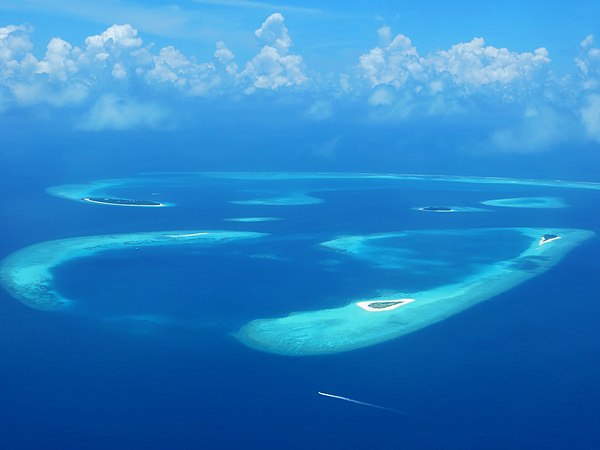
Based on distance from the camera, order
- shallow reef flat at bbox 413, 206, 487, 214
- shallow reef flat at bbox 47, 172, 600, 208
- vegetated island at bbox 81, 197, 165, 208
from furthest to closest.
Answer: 1. shallow reef flat at bbox 47, 172, 600, 208
2. vegetated island at bbox 81, 197, 165, 208
3. shallow reef flat at bbox 413, 206, 487, 214

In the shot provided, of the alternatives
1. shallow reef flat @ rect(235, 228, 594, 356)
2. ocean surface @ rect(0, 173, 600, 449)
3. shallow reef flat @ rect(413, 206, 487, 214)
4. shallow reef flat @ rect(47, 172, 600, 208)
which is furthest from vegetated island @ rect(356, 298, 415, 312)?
shallow reef flat @ rect(47, 172, 600, 208)

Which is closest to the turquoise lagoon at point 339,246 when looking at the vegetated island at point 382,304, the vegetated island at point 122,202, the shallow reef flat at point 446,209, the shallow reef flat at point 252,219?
the shallow reef flat at point 252,219

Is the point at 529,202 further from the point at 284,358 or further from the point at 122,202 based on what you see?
the point at 284,358

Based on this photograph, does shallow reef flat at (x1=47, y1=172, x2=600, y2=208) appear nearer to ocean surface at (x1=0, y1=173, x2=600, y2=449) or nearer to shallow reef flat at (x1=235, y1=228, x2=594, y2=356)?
ocean surface at (x1=0, y1=173, x2=600, y2=449)

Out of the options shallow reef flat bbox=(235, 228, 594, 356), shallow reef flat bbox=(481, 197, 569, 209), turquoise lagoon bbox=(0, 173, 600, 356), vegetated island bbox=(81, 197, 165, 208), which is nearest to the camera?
shallow reef flat bbox=(235, 228, 594, 356)

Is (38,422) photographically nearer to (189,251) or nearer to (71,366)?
(71,366)
